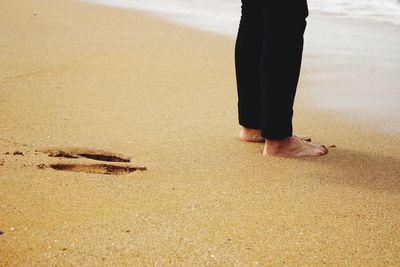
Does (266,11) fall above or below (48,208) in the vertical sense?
above

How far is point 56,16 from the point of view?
5113 millimetres

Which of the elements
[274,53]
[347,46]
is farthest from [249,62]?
[347,46]

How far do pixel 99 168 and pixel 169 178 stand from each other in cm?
27

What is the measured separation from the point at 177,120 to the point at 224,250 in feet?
4.09

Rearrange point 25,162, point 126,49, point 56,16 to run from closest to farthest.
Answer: point 25,162 → point 126,49 → point 56,16

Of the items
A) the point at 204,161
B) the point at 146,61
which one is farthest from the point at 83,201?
the point at 146,61

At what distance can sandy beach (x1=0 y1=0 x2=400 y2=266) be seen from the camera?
53.2 inches

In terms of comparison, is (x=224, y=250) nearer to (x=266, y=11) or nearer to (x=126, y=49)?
(x=266, y=11)

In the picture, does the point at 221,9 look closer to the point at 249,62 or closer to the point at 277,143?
the point at 249,62

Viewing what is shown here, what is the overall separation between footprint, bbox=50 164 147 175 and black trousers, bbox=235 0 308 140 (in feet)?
1.89

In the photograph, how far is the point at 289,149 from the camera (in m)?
→ 2.12

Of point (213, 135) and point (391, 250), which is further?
point (213, 135)

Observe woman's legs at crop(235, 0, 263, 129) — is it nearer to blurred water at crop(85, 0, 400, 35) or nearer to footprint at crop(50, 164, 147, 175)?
footprint at crop(50, 164, 147, 175)

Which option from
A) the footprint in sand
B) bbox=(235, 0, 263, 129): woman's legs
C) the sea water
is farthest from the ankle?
the sea water
